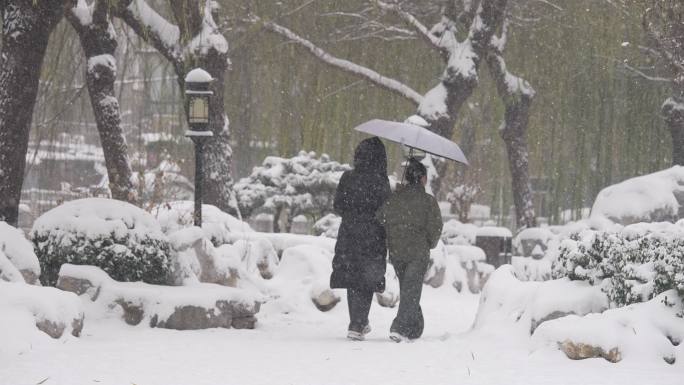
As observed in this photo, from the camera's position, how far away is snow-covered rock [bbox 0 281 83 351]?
25.3 ft

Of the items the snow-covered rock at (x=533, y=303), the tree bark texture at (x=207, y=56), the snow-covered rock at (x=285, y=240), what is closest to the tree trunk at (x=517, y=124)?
the tree bark texture at (x=207, y=56)

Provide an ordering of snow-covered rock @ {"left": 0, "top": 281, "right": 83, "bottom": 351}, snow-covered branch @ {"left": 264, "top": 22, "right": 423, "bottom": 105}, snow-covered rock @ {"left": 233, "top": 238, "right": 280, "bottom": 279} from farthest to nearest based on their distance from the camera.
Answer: snow-covered branch @ {"left": 264, "top": 22, "right": 423, "bottom": 105} → snow-covered rock @ {"left": 233, "top": 238, "right": 280, "bottom": 279} → snow-covered rock @ {"left": 0, "top": 281, "right": 83, "bottom": 351}

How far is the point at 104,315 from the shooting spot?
9914 millimetres

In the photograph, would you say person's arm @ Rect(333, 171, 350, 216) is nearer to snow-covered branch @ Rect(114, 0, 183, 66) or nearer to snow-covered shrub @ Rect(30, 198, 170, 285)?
snow-covered shrub @ Rect(30, 198, 170, 285)

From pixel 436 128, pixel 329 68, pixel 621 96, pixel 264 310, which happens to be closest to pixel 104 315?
pixel 264 310

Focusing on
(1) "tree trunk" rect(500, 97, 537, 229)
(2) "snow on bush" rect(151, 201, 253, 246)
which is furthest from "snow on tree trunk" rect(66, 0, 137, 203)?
(1) "tree trunk" rect(500, 97, 537, 229)

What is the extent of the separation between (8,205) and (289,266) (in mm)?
4124

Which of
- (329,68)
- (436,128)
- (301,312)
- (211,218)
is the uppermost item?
(329,68)

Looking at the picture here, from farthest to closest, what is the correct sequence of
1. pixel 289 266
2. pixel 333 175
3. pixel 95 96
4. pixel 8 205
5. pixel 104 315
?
pixel 333 175
pixel 95 96
pixel 289 266
pixel 8 205
pixel 104 315

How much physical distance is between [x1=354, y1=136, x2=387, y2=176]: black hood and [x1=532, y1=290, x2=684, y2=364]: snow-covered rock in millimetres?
2337

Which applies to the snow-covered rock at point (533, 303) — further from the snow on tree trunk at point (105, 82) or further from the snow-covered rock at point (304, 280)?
the snow on tree trunk at point (105, 82)

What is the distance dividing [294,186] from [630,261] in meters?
11.8

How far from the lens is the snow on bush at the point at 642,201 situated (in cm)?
1595

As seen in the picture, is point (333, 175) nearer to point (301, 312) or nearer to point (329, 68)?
point (329, 68)
